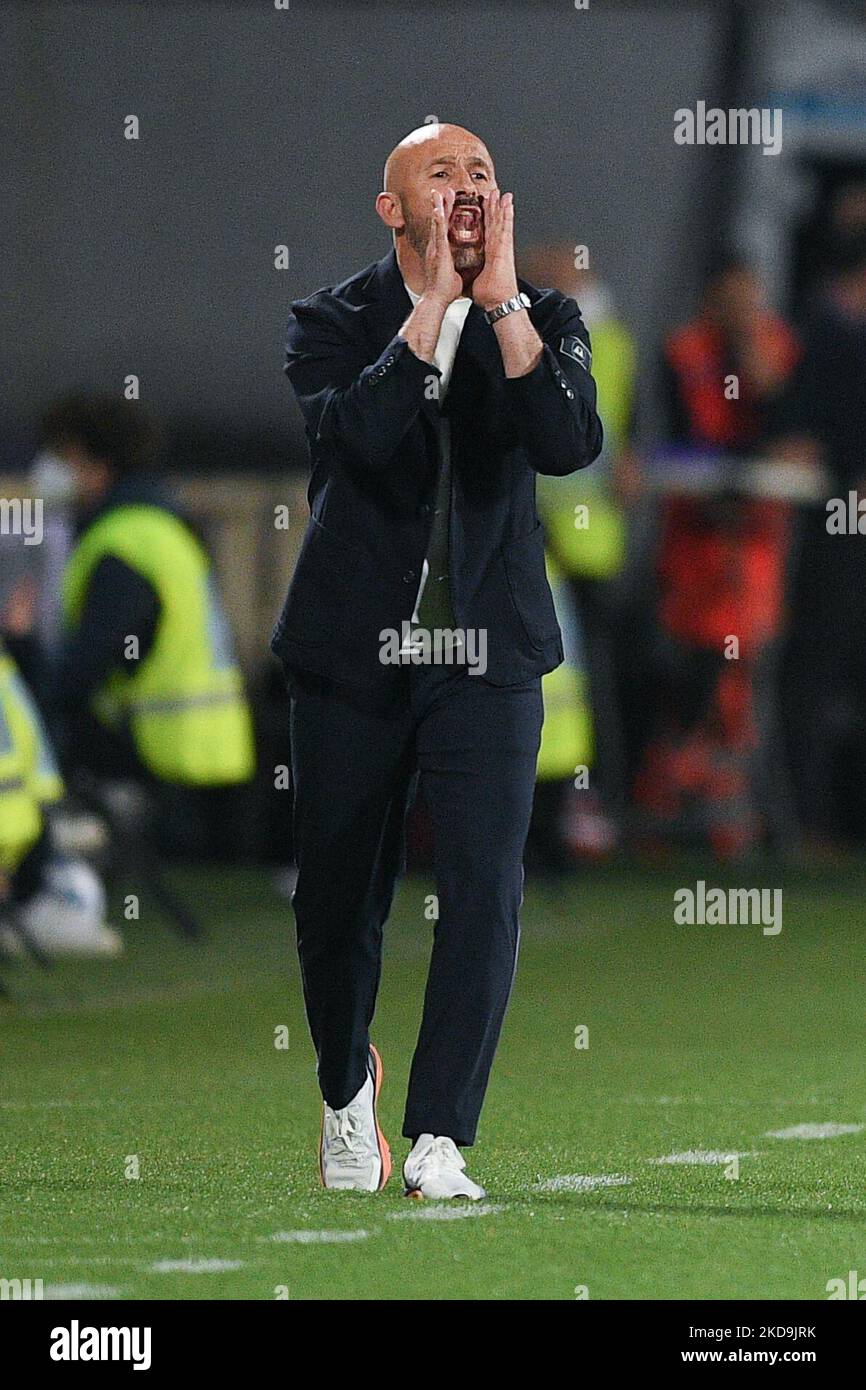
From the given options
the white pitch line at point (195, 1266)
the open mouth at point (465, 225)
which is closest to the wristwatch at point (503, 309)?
the open mouth at point (465, 225)

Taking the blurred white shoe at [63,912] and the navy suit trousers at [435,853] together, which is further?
the blurred white shoe at [63,912]

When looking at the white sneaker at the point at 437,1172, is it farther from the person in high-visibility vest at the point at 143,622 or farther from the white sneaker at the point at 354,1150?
the person in high-visibility vest at the point at 143,622

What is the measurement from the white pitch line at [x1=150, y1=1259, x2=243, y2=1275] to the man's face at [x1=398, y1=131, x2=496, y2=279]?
6.48 ft

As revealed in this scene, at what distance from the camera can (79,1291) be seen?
5223 millimetres

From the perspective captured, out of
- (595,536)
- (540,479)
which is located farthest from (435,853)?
(595,536)

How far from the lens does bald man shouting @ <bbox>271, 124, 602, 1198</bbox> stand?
6031 millimetres

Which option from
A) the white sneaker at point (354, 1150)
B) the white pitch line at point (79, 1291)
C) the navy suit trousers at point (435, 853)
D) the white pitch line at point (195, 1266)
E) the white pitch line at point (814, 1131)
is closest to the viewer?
the white pitch line at point (79, 1291)

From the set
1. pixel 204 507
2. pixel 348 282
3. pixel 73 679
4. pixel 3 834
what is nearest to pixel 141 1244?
pixel 348 282

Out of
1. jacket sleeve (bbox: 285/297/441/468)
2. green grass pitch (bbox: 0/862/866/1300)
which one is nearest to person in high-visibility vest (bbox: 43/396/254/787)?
green grass pitch (bbox: 0/862/866/1300)

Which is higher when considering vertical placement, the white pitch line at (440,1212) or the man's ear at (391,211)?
the man's ear at (391,211)

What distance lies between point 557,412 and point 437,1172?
1502 millimetres

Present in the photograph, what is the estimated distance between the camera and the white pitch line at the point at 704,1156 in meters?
6.82

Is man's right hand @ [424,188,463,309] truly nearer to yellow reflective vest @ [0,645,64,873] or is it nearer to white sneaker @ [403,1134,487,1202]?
white sneaker @ [403,1134,487,1202]

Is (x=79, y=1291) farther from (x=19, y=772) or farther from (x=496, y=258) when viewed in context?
(x=19, y=772)
